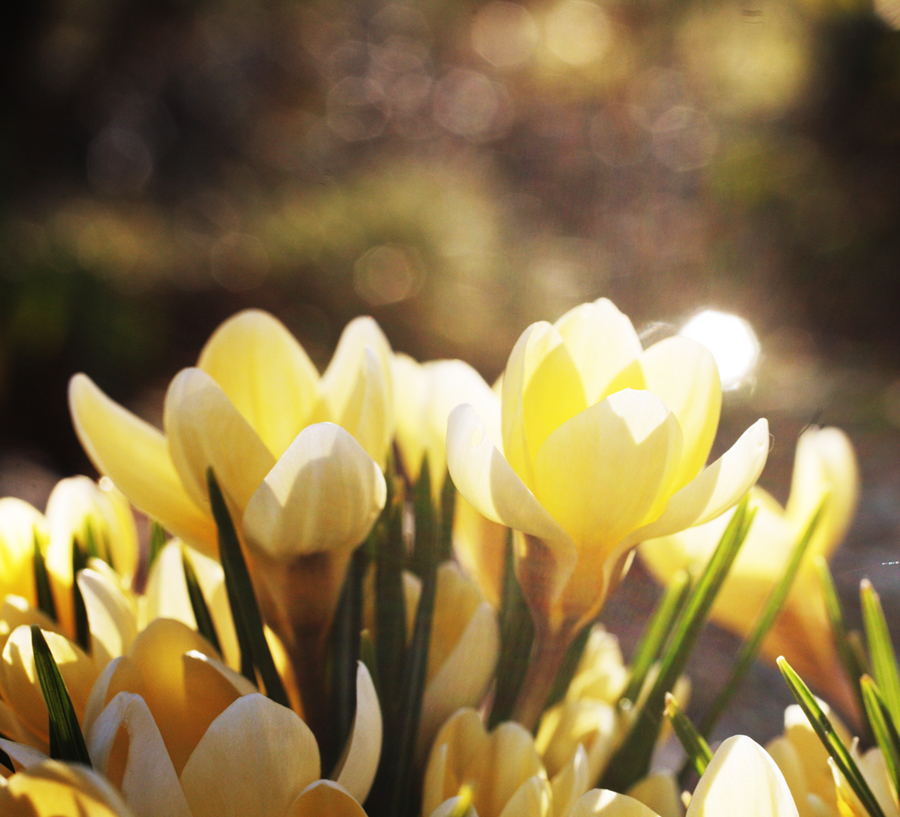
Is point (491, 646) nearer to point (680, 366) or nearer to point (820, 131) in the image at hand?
point (680, 366)

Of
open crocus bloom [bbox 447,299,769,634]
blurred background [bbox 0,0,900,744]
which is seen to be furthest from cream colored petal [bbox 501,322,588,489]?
blurred background [bbox 0,0,900,744]

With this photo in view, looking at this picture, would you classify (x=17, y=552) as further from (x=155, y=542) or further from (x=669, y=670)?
(x=669, y=670)

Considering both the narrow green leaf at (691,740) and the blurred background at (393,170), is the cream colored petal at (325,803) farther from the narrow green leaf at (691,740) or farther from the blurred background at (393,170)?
the blurred background at (393,170)

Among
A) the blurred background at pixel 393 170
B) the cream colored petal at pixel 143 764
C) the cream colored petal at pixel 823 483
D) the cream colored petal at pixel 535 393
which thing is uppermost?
the blurred background at pixel 393 170

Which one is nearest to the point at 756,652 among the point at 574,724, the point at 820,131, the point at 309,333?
the point at 574,724

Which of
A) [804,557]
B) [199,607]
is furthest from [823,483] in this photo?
[199,607]

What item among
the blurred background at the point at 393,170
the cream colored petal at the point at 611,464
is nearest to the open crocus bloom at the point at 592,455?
the cream colored petal at the point at 611,464

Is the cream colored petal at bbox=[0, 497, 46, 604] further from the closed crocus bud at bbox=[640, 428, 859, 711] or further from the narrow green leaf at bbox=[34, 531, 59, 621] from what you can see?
the closed crocus bud at bbox=[640, 428, 859, 711]
